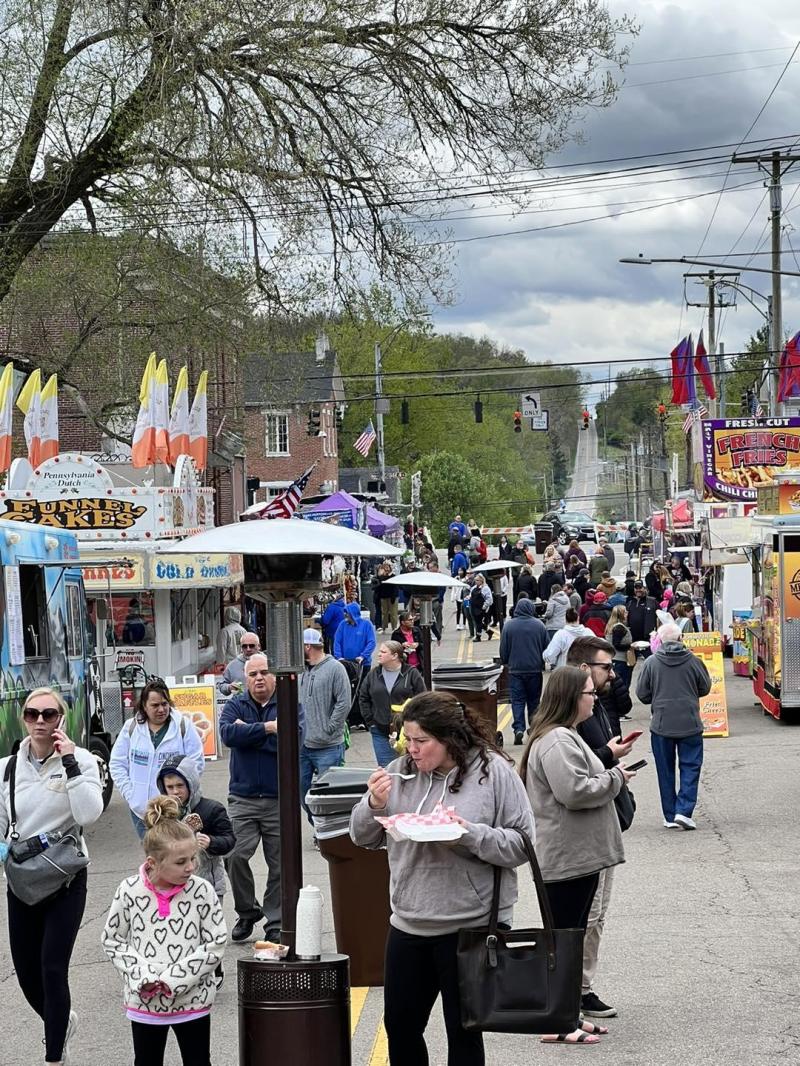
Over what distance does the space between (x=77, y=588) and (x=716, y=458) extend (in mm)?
17510

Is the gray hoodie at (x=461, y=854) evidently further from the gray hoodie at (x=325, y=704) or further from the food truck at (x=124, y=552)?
the food truck at (x=124, y=552)

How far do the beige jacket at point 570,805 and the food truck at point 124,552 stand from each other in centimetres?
1482

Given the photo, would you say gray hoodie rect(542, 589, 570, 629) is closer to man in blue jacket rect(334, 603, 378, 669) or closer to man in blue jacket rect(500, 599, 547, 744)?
man in blue jacket rect(334, 603, 378, 669)

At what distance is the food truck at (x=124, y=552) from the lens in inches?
914

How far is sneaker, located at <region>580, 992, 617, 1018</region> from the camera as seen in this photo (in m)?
7.66

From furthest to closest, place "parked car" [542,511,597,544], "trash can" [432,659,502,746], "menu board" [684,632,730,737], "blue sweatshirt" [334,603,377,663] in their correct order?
"parked car" [542,511,597,544]
"blue sweatshirt" [334,603,377,663]
"menu board" [684,632,730,737]
"trash can" [432,659,502,746]

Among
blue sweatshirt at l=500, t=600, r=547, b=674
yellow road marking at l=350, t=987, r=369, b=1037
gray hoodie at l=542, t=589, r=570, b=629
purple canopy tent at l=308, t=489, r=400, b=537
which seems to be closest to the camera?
yellow road marking at l=350, t=987, r=369, b=1037

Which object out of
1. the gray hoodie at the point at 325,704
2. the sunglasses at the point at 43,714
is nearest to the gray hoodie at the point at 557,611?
the gray hoodie at the point at 325,704

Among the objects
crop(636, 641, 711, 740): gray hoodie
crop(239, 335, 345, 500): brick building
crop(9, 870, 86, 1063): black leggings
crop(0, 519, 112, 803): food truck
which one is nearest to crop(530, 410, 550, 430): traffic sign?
crop(239, 335, 345, 500): brick building

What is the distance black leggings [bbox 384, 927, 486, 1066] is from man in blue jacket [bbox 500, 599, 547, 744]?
15.1 m

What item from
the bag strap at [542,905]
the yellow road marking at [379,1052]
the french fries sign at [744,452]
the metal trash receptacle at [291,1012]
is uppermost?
the french fries sign at [744,452]

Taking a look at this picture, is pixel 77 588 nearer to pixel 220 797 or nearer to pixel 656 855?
pixel 220 797

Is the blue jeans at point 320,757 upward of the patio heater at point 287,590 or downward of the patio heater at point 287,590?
downward

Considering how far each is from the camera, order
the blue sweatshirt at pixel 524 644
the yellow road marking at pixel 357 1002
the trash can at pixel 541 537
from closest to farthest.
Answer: the yellow road marking at pixel 357 1002
the blue sweatshirt at pixel 524 644
the trash can at pixel 541 537
